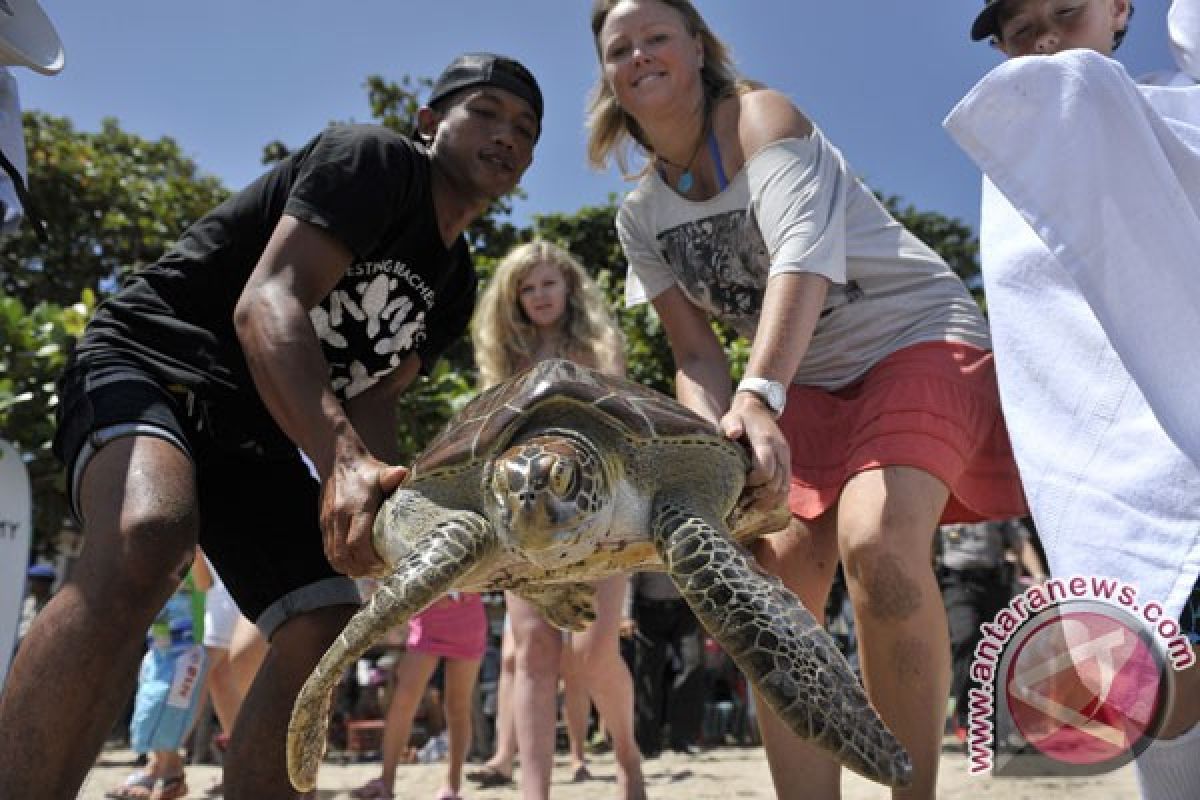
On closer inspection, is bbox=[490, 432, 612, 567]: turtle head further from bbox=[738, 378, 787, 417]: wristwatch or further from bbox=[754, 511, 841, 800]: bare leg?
bbox=[754, 511, 841, 800]: bare leg

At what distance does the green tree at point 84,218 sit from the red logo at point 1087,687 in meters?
14.6

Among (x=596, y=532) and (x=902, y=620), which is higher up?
(x=596, y=532)

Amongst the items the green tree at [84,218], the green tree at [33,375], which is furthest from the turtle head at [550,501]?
the green tree at [84,218]

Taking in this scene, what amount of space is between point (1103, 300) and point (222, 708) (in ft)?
13.4

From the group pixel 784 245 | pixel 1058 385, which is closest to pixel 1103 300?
pixel 1058 385

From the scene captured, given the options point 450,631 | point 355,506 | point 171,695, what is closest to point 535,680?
point 450,631

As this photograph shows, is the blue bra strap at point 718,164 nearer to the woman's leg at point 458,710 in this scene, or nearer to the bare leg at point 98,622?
the bare leg at point 98,622

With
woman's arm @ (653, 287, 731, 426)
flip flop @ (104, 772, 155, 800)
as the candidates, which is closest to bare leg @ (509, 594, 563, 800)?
woman's arm @ (653, 287, 731, 426)

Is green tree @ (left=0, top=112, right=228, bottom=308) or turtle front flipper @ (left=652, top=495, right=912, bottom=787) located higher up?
green tree @ (left=0, top=112, right=228, bottom=308)

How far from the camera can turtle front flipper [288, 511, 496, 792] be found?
55.8 inches

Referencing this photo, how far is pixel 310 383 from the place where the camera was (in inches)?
69.1

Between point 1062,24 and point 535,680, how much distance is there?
243cm

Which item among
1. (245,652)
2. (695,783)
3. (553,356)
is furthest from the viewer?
(695,783)

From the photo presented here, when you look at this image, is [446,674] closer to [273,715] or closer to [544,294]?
[544,294]
